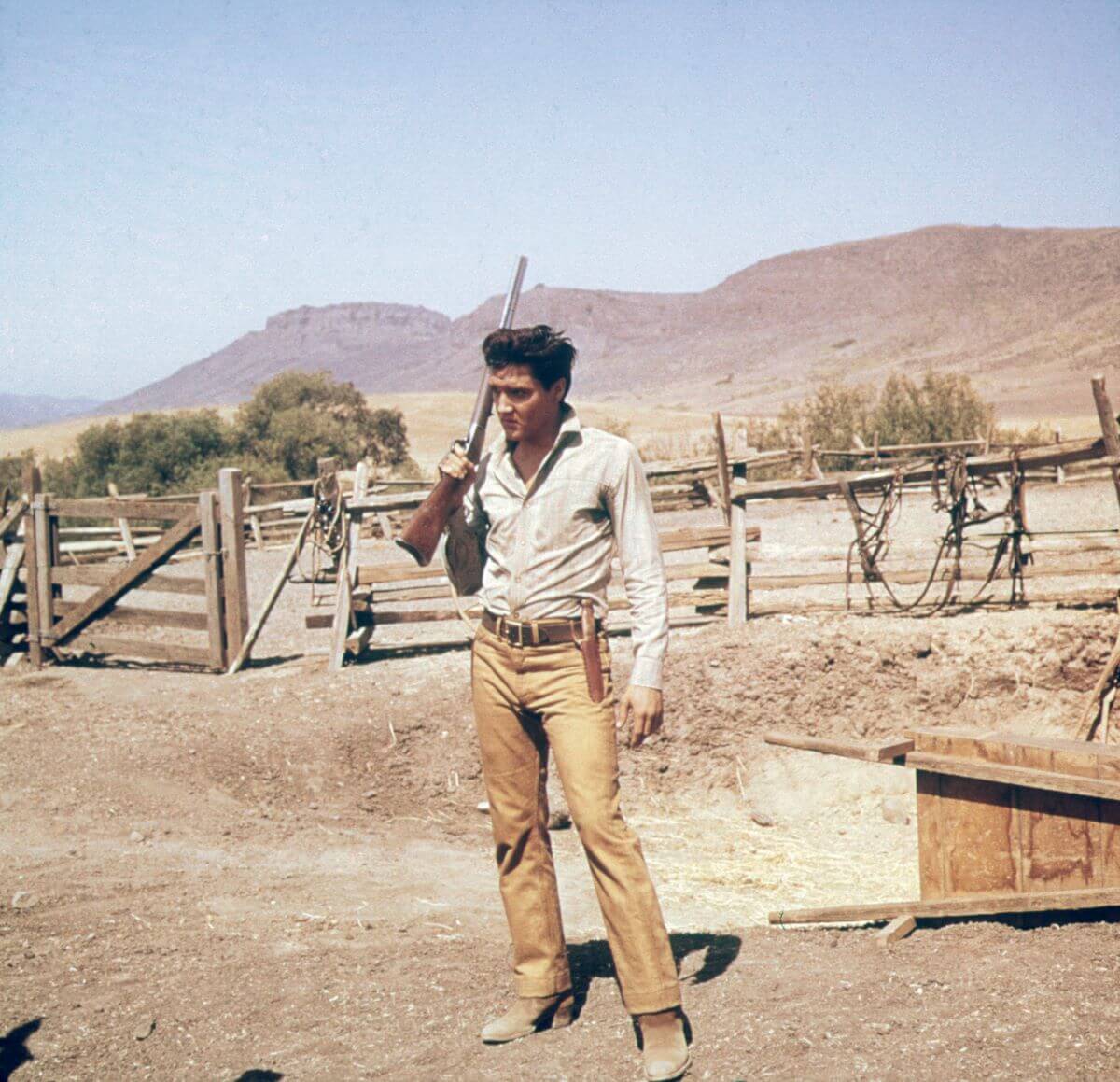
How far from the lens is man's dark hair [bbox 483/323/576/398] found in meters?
3.39

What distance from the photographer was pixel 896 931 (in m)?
4.15

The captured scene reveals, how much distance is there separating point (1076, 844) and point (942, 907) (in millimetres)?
501

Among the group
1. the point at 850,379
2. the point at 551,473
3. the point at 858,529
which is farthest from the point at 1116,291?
the point at 551,473

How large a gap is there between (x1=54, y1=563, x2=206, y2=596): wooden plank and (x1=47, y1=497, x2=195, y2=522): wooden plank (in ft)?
1.56

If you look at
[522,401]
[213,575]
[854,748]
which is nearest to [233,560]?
[213,575]

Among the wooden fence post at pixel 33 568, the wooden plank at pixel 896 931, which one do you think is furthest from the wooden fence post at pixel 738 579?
the wooden fence post at pixel 33 568

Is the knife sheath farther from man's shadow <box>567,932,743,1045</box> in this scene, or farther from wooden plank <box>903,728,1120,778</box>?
wooden plank <box>903,728,1120,778</box>

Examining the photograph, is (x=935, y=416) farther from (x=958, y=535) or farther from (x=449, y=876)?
(x=449, y=876)

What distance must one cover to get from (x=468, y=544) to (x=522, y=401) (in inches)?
21.8

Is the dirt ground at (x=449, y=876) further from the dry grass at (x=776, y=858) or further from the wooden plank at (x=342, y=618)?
the wooden plank at (x=342, y=618)

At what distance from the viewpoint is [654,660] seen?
3.38 meters

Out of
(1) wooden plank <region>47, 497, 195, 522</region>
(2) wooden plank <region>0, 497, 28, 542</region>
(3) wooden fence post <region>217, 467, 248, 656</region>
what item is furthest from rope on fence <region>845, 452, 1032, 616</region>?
(2) wooden plank <region>0, 497, 28, 542</region>

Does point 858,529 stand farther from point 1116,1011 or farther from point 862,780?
point 1116,1011

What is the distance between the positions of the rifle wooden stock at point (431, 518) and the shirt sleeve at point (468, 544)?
0.07 metres
